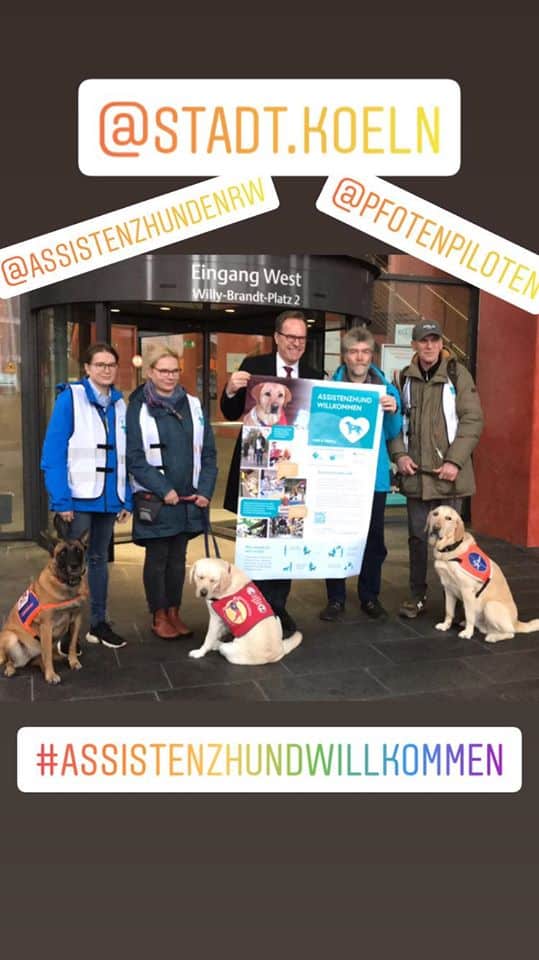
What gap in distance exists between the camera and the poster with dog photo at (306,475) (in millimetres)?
4562

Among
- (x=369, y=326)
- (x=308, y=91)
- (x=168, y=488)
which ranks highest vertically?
(x=308, y=91)

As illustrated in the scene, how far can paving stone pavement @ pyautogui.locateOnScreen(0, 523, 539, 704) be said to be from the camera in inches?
158

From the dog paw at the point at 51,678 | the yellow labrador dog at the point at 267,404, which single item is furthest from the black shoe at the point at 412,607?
the dog paw at the point at 51,678

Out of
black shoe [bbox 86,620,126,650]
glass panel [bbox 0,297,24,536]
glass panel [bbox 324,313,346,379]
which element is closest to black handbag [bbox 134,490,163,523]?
black shoe [bbox 86,620,126,650]

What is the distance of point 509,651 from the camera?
15.5ft

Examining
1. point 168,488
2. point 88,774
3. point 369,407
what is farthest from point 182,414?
point 88,774

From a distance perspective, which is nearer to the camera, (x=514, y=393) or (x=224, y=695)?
(x=224, y=695)

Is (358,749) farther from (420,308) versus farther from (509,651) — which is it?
(420,308)

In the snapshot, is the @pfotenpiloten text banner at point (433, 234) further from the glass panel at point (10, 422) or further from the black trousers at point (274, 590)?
the glass panel at point (10, 422)

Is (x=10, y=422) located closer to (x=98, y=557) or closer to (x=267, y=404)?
(x=98, y=557)

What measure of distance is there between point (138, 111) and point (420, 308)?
6020 millimetres

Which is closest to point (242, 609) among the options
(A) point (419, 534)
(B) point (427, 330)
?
(A) point (419, 534)

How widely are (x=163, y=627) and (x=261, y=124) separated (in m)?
3.05

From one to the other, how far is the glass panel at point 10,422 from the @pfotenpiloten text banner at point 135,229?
312cm
